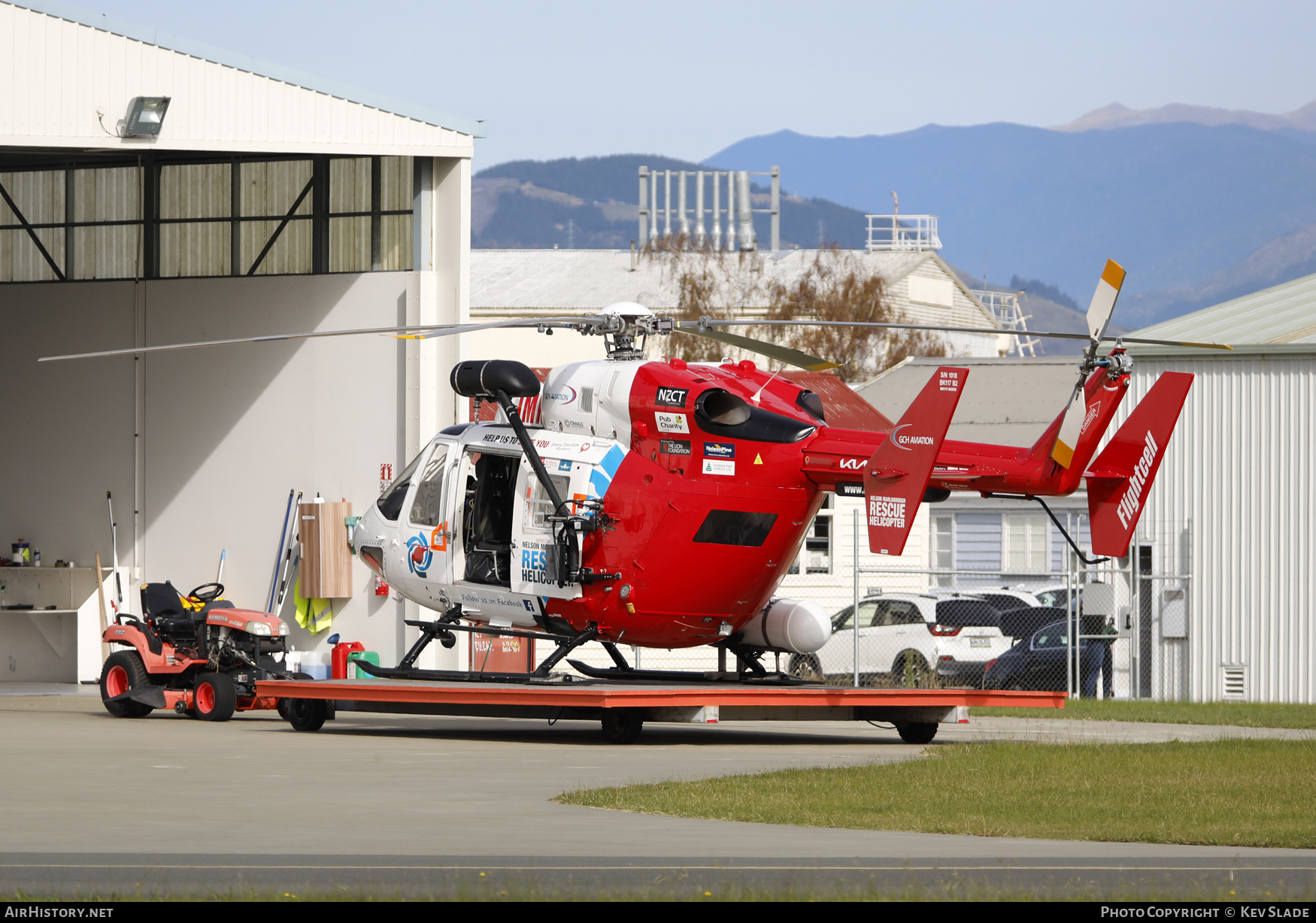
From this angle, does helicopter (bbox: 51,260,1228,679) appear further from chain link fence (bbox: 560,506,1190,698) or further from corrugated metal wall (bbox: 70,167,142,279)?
corrugated metal wall (bbox: 70,167,142,279)

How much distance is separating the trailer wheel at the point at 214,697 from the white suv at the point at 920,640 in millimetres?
9052

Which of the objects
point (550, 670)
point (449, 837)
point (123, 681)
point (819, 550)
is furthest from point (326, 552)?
point (449, 837)

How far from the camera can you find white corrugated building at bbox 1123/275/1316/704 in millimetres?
25266

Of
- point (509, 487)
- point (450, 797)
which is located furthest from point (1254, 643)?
point (450, 797)

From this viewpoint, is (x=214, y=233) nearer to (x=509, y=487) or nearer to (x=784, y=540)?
(x=509, y=487)

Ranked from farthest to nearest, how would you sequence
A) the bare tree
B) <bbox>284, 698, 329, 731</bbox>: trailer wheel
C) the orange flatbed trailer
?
the bare tree
<bbox>284, 698, 329, 731</bbox>: trailer wheel
the orange flatbed trailer

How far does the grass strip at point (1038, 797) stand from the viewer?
10062mm

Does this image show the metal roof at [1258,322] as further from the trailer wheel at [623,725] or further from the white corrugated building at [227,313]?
the trailer wheel at [623,725]

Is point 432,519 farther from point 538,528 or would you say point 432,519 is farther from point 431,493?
point 538,528

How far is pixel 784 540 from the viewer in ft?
55.2

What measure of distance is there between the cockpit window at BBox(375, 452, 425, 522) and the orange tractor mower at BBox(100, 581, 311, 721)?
162 centimetres

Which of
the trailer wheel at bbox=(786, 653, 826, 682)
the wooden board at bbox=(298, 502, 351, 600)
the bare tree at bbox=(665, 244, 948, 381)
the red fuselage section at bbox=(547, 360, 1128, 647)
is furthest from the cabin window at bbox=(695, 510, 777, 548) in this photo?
the bare tree at bbox=(665, 244, 948, 381)

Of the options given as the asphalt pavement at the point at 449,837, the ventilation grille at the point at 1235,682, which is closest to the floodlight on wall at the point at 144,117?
the asphalt pavement at the point at 449,837

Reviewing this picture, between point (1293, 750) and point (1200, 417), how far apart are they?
11.5 metres
